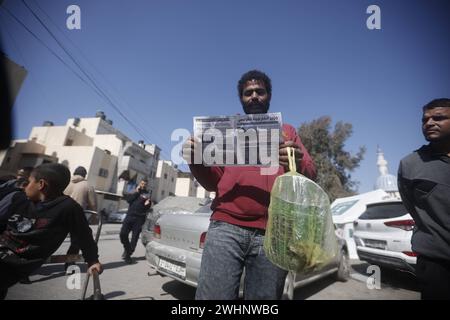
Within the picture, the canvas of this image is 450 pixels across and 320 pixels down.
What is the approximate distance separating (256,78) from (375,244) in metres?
5.34

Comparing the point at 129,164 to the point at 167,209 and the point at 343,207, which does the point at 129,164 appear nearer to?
the point at 167,209

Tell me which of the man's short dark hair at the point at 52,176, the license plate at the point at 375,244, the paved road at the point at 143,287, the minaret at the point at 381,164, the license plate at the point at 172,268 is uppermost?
the minaret at the point at 381,164

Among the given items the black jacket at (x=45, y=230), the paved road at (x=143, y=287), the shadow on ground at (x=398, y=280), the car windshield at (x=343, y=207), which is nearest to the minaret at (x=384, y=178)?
the car windshield at (x=343, y=207)

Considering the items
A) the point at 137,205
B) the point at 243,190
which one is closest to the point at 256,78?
the point at 243,190

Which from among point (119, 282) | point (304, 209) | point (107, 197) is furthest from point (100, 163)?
point (304, 209)

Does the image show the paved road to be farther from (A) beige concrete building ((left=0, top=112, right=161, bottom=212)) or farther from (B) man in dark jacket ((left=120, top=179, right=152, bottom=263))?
(A) beige concrete building ((left=0, top=112, right=161, bottom=212))

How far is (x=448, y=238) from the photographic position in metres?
1.39

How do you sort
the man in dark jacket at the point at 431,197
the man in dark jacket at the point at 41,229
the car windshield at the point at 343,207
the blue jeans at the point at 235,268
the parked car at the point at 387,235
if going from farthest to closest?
the car windshield at the point at 343,207, the parked car at the point at 387,235, the man in dark jacket at the point at 41,229, the man in dark jacket at the point at 431,197, the blue jeans at the point at 235,268

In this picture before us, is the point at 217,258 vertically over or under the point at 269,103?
under

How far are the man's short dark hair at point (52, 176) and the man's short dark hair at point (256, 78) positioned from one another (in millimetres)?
1717

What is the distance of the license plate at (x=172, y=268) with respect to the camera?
3.05 meters

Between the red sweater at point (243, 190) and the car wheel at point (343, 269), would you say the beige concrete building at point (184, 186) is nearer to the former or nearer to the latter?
the car wheel at point (343, 269)
